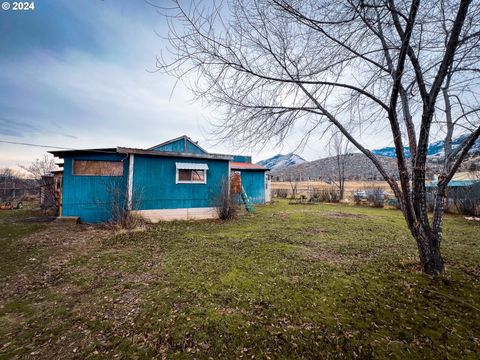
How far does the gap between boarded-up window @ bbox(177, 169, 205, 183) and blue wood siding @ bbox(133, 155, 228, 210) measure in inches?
9.8

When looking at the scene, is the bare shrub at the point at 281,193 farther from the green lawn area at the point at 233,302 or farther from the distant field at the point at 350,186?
the green lawn area at the point at 233,302

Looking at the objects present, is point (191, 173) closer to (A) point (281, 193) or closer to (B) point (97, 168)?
(B) point (97, 168)

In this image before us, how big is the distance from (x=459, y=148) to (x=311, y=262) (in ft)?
10.9

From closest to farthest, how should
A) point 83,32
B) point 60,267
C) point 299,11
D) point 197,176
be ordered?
1. point 299,11
2. point 60,267
3. point 83,32
4. point 197,176

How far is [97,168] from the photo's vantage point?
838cm

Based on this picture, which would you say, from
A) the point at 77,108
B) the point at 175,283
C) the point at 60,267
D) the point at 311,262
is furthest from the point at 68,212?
the point at 311,262

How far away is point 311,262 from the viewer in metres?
4.46

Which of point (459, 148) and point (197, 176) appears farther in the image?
point (197, 176)

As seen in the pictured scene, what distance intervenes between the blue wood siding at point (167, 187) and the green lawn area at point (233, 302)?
327 cm

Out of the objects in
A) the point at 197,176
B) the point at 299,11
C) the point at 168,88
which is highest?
the point at 299,11

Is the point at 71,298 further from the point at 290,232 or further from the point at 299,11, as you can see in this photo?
the point at 290,232

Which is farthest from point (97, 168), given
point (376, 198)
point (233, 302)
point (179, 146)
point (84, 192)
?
point (376, 198)

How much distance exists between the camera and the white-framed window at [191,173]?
30.9ft

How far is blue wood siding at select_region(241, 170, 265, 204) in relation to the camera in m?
16.3
